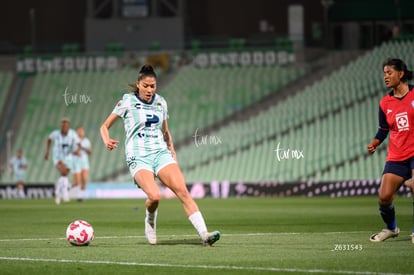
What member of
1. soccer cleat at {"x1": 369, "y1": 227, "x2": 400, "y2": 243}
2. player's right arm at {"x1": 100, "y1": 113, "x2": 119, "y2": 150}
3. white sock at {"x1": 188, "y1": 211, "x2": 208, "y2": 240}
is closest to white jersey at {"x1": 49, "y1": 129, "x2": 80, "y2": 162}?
player's right arm at {"x1": 100, "y1": 113, "x2": 119, "y2": 150}

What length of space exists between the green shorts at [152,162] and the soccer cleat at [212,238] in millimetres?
1199

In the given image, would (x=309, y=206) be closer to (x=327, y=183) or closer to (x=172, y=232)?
(x=327, y=183)

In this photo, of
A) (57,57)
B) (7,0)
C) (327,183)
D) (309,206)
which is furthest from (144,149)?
(7,0)

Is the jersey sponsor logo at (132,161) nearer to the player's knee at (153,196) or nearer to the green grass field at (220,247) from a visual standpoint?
the player's knee at (153,196)

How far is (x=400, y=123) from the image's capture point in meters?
13.7

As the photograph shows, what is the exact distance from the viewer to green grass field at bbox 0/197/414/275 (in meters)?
10.7

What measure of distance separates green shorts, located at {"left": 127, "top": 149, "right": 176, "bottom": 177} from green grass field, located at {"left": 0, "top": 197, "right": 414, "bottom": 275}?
3.41ft

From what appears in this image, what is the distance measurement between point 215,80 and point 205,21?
4564 mm

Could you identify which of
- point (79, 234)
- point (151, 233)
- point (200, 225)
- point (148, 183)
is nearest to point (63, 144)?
point (151, 233)

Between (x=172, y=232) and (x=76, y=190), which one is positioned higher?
(x=172, y=232)

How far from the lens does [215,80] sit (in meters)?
44.4

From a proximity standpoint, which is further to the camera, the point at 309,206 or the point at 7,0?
the point at 7,0

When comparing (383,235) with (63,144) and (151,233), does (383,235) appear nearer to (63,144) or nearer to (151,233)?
(151,233)

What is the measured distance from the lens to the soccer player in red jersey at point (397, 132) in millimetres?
13664
